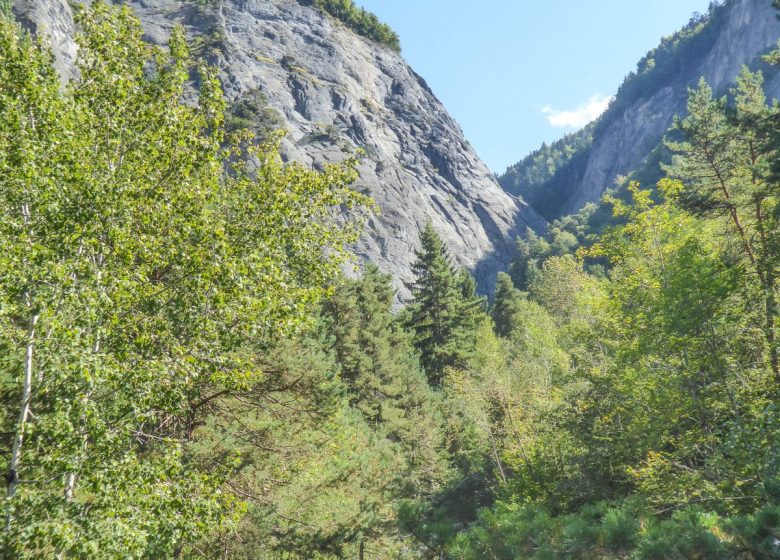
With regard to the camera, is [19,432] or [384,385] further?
[384,385]

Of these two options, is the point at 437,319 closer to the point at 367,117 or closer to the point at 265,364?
the point at 265,364

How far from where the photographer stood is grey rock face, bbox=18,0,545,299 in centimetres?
7600

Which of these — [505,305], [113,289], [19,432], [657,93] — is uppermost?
[657,93]

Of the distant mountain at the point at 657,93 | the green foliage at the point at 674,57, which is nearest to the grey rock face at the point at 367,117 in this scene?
the distant mountain at the point at 657,93

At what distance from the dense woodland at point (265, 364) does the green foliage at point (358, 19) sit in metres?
116

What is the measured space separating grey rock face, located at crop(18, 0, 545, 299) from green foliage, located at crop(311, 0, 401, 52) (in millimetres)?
3426

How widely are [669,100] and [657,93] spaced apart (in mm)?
9413

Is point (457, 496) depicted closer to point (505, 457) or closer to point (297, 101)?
point (505, 457)

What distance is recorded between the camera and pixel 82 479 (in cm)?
557

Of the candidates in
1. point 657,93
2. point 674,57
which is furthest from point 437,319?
point 674,57

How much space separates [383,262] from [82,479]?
205 feet

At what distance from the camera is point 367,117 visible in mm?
95875

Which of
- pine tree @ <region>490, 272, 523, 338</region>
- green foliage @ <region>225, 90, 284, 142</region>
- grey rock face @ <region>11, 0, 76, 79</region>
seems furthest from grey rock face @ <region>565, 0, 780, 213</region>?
grey rock face @ <region>11, 0, 76, 79</region>

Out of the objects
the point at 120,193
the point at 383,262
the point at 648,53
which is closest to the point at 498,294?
the point at 383,262
